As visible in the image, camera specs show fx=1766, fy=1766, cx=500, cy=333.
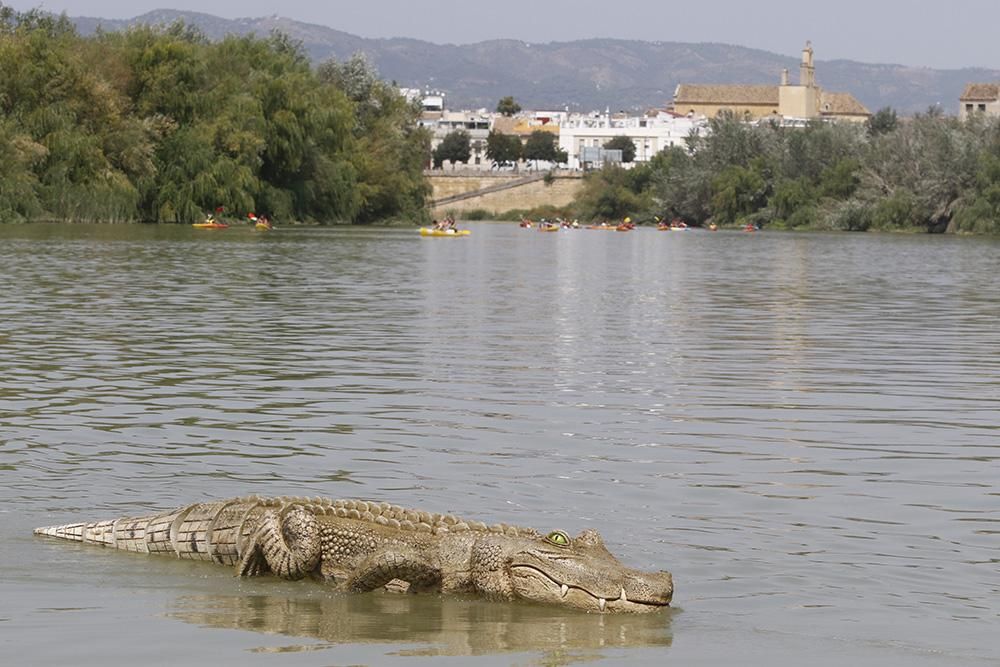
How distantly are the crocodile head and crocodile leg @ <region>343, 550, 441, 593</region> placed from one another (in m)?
0.28

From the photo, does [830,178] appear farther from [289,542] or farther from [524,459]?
[289,542]

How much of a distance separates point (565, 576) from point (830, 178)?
12803cm

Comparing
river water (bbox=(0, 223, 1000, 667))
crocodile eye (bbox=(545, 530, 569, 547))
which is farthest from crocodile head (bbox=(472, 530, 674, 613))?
river water (bbox=(0, 223, 1000, 667))

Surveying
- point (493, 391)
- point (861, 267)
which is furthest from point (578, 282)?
point (493, 391)

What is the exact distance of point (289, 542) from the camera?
10406 millimetres

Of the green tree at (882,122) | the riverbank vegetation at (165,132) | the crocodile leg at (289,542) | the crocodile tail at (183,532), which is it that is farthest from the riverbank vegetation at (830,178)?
the crocodile leg at (289,542)

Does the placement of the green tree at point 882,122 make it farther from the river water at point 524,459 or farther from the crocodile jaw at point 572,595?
the crocodile jaw at point 572,595

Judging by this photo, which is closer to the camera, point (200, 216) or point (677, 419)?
point (677, 419)

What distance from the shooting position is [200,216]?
3406 inches

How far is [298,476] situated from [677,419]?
17.5ft

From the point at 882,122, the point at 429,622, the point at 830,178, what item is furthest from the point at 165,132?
the point at 882,122

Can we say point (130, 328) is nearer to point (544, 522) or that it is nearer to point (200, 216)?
point (544, 522)

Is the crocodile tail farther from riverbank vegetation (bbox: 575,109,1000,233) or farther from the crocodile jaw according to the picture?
riverbank vegetation (bbox: 575,109,1000,233)

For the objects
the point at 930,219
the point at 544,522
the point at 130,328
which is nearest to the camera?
the point at 544,522
